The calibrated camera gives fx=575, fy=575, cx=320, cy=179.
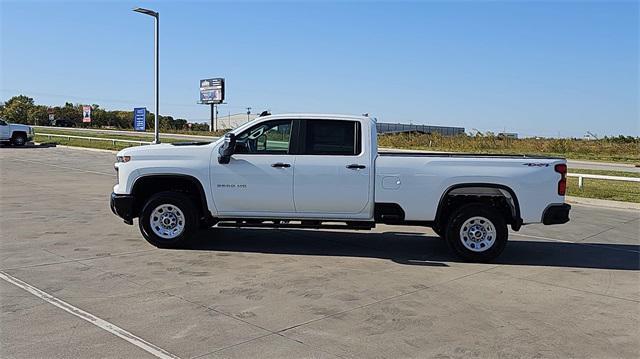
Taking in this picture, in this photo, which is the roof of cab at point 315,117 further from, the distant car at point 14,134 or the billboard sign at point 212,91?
the billboard sign at point 212,91

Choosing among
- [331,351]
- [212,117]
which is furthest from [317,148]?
[212,117]

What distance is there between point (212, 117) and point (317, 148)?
72.9m

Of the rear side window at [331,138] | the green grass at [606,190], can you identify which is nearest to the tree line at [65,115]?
the green grass at [606,190]

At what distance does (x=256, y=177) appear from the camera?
8.04 m

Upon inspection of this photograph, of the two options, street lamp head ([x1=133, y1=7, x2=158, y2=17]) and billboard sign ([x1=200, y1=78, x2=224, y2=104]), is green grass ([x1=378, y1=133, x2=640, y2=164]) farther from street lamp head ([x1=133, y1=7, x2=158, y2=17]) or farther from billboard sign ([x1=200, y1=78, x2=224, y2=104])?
billboard sign ([x1=200, y1=78, x2=224, y2=104])

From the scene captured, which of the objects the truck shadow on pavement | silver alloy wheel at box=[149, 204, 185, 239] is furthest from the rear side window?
silver alloy wheel at box=[149, 204, 185, 239]

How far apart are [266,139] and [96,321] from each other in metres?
3.80

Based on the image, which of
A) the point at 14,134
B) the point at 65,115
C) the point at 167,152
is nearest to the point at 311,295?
the point at 167,152

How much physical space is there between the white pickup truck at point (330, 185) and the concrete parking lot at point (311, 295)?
490 mm

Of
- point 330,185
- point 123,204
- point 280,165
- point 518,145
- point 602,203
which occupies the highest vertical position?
point 518,145

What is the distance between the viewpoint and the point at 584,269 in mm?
7770

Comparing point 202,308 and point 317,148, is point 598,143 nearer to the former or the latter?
point 317,148

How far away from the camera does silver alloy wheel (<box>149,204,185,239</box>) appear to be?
829cm

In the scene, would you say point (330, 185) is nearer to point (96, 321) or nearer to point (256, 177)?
point (256, 177)
